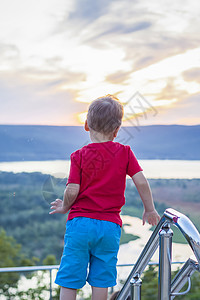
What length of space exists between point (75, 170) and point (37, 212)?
1447cm

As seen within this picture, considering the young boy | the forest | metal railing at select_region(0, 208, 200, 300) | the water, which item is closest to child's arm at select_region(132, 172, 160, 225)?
the young boy

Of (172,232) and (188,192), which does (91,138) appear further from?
(188,192)

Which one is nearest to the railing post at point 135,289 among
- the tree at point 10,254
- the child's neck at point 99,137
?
the child's neck at point 99,137

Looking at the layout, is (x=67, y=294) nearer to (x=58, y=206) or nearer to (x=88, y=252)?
(x=88, y=252)

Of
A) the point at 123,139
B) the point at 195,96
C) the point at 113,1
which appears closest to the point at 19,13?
the point at 113,1

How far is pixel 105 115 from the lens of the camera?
1362 mm

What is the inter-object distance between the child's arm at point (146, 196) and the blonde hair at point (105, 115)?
0.20 m

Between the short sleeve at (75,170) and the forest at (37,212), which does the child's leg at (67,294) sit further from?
the forest at (37,212)

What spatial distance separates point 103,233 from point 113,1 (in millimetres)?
6887

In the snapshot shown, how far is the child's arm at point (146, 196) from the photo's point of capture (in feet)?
4.50

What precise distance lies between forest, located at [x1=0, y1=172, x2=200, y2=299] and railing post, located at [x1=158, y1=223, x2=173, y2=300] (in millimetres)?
8549

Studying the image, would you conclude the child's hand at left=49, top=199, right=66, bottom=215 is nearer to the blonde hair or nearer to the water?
the blonde hair

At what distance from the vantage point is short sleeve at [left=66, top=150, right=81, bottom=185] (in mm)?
1373

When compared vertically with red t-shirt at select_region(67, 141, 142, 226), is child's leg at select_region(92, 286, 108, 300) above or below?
below
